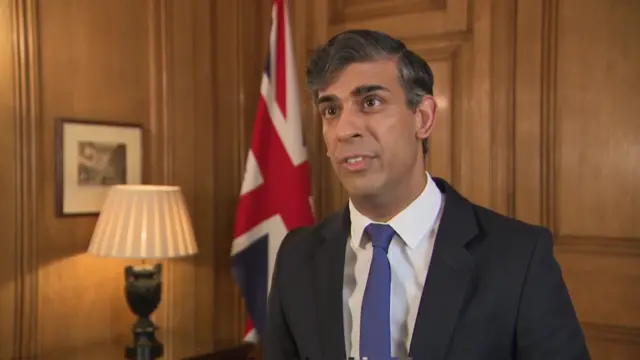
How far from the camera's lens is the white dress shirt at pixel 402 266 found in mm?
1178

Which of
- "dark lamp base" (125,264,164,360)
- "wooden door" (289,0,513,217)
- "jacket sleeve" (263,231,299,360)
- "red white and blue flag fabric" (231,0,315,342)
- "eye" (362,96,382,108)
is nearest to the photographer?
"eye" (362,96,382,108)

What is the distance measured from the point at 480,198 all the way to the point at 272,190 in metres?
0.76

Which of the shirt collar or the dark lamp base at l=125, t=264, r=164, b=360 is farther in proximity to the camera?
the dark lamp base at l=125, t=264, r=164, b=360

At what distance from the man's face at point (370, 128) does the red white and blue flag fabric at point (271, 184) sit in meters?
1.34

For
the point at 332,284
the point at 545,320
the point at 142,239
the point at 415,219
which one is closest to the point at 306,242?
the point at 332,284

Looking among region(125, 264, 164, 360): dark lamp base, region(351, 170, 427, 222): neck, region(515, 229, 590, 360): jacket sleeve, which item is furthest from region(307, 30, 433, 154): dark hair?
region(125, 264, 164, 360): dark lamp base

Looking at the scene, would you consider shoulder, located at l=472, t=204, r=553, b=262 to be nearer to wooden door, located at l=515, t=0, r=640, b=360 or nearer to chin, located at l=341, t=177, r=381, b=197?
chin, located at l=341, t=177, r=381, b=197

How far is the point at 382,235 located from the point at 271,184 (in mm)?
1387

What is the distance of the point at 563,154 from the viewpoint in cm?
212

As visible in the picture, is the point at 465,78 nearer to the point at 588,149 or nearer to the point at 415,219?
the point at 588,149

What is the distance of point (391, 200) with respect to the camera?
120 cm

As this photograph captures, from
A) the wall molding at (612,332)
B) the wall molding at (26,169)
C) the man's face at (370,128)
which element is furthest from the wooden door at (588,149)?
the wall molding at (26,169)

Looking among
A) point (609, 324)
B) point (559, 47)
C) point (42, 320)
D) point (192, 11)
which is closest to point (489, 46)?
point (559, 47)

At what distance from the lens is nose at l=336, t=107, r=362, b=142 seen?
114 cm
